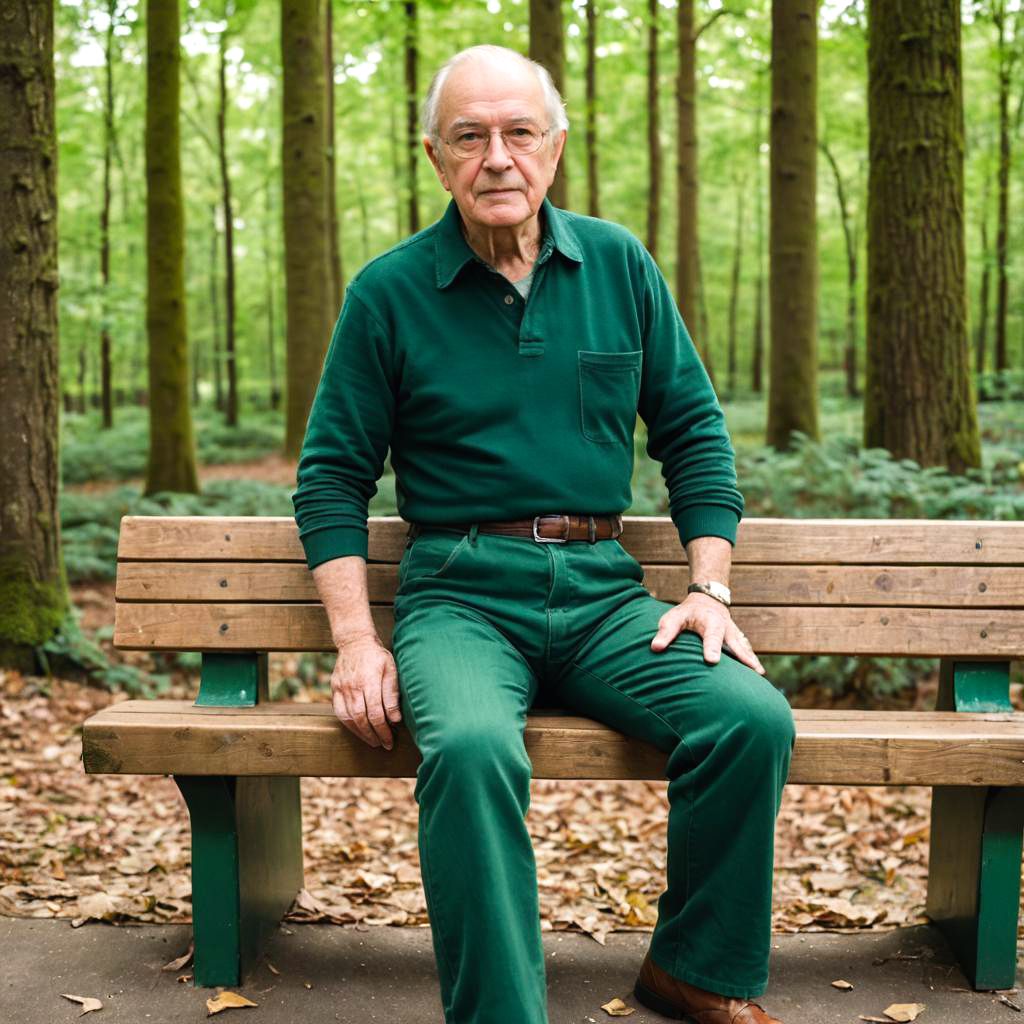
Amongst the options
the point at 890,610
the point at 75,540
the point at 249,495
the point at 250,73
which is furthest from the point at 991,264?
the point at 890,610

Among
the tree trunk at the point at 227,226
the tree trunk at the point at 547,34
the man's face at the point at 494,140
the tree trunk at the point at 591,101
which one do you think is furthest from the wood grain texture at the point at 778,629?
the tree trunk at the point at 227,226

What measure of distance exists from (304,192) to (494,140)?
26.1 ft

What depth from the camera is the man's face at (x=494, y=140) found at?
107 inches

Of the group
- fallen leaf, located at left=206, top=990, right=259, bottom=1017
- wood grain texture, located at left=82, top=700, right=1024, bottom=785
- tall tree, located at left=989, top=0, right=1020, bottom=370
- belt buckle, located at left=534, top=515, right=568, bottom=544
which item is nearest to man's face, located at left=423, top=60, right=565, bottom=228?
belt buckle, located at left=534, top=515, right=568, bottom=544

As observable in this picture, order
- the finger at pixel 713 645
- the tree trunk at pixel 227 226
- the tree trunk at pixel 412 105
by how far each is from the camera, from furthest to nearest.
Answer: the tree trunk at pixel 227 226 < the tree trunk at pixel 412 105 < the finger at pixel 713 645

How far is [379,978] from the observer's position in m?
2.90

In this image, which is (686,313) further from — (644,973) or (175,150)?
(644,973)

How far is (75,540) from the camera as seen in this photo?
873cm

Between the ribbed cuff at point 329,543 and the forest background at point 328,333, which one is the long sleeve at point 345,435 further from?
the forest background at point 328,333

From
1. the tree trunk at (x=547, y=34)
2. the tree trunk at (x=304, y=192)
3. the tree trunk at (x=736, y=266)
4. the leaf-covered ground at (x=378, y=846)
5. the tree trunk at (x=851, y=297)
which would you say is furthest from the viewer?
the tree trunk at (x=736, y=266)

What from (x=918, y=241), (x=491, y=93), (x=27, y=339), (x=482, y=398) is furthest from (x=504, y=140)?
(x=918, y=241)

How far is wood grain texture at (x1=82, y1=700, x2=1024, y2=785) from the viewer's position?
259 cm

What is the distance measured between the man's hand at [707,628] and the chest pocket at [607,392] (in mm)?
466

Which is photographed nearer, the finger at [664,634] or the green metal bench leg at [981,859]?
the finger at [664,634]
